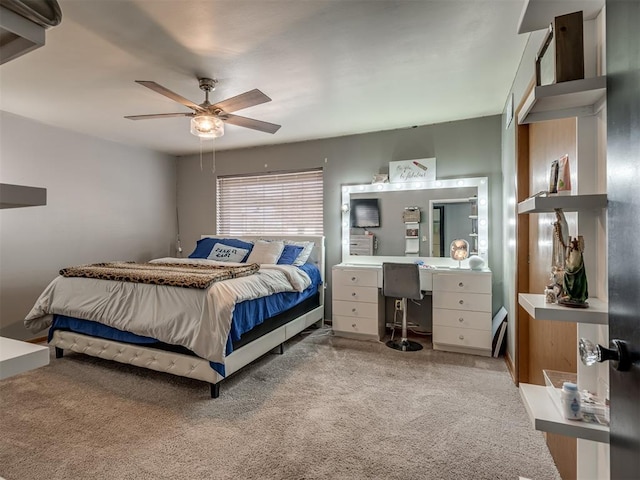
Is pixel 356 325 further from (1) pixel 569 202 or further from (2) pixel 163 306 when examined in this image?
(1) pixel 569 202

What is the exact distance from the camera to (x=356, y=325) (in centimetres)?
367

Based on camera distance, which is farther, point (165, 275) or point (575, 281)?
point (165, 275)

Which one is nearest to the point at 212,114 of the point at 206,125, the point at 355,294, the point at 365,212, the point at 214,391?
the point at 206,125

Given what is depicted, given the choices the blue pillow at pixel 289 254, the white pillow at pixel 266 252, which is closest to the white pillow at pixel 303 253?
the blue pillow at pixel 289 254

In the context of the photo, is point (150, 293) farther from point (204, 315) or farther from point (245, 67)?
point (245, 67)

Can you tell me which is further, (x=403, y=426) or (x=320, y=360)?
(x=320, y=360)

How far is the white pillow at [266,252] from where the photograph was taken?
390 cm

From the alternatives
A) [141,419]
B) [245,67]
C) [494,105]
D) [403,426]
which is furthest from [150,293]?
[494,105]

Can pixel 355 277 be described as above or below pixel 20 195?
below

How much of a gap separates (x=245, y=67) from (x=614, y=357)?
2.62m

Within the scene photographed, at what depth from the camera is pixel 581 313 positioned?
100 centimetres

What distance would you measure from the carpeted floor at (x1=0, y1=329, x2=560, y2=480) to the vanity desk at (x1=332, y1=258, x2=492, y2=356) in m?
0.37

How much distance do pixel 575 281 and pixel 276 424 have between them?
70.2 inches

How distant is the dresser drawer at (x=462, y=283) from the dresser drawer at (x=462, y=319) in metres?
0.22
